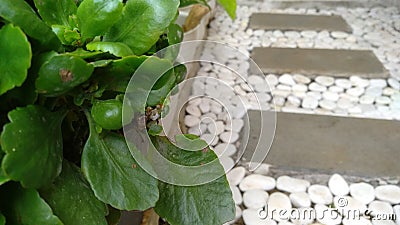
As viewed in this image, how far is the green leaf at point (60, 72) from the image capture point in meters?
0.35

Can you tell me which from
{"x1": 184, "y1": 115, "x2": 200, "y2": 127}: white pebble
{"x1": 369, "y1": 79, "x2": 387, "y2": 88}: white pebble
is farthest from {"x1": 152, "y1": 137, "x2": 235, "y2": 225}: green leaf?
{"x1": 369, "y1": 79, "x2": 387, "y2": 88}: white pebble

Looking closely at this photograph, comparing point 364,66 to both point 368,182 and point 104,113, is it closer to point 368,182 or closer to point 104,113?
point 368,182

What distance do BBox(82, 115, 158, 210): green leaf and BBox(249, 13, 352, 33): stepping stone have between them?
1556 millimetres

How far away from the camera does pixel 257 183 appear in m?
0.95

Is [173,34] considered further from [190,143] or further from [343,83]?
[343,83]

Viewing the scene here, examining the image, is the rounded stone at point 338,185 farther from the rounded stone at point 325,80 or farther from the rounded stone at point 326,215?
the rounded stone at point 325,80

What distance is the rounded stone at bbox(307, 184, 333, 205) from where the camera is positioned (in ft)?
2.94

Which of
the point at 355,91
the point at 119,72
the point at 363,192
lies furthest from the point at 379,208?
the point at 119,72

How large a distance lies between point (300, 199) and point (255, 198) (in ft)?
0.32

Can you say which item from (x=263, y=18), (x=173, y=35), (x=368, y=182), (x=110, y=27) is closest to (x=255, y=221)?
(x=368, y=182)

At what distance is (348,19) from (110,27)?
5.96 feet

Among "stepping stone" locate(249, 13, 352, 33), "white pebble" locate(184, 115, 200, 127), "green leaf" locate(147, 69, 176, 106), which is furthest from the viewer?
"stepping stone" locate(249, 13, 352, 33)

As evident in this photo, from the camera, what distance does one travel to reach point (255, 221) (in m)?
0.84

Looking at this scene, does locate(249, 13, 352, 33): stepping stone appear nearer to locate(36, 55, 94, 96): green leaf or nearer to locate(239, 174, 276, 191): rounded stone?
locate(239, 174, 276, 191): rounded stone
